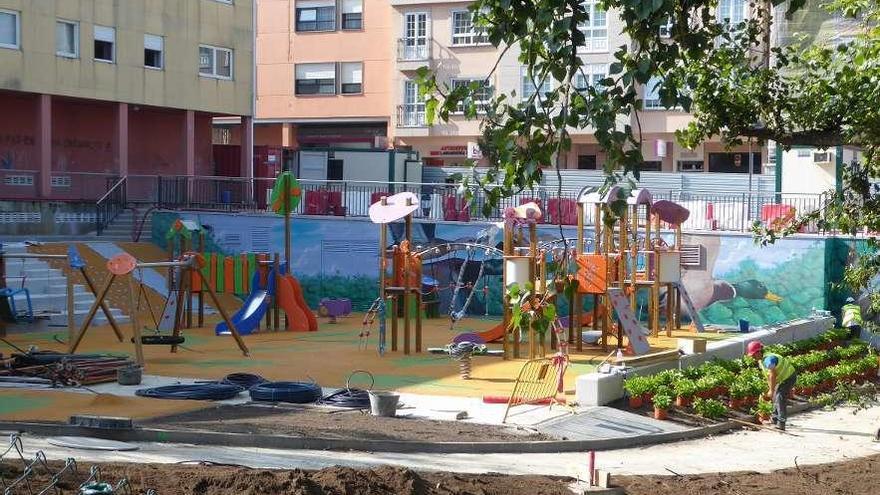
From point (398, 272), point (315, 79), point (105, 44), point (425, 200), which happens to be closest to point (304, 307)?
point (398, 272)

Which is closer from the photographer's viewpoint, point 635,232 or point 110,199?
point 635,232

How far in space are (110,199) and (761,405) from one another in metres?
25.3

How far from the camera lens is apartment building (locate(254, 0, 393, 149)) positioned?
5856cm

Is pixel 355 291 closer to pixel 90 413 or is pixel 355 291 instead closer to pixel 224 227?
pixel 224 227

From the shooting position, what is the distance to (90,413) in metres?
18.6

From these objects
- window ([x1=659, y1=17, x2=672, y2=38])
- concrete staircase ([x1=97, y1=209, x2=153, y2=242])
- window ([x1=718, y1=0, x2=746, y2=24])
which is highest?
window ([x1=718, y1=0, x2=746, y2=24])

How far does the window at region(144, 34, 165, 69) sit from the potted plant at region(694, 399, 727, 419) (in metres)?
28.8

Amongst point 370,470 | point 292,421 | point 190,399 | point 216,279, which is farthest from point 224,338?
point 370,470

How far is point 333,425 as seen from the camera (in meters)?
17.9

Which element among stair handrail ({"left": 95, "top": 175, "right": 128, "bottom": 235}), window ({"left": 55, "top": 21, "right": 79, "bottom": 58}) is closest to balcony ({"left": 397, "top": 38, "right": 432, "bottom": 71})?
window ({"left": 55, "top": 21, "right": 79, "bottom": 58})

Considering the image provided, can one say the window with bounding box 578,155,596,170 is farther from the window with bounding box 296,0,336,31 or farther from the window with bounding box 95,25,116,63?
the window with bounding box 95,25,116,63

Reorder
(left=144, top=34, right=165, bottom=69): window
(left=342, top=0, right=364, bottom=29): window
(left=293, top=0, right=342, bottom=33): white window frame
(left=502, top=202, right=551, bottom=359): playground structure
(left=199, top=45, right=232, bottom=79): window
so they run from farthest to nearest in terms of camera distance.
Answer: (left=293, top=0, right=342, bottom=33): white window frame < (left=342, top=0, right=364, bottom=29): window < (left=199, top=45, right=232, bottom=79): window < (left=144, top=34, right=165, bottom=69): window < (left=502, top=202, right=551, bottom=359): playground structure

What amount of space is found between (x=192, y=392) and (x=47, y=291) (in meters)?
15.1

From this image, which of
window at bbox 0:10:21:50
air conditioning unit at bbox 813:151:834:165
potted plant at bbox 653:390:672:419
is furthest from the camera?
window at bbox 0:10:21:50
